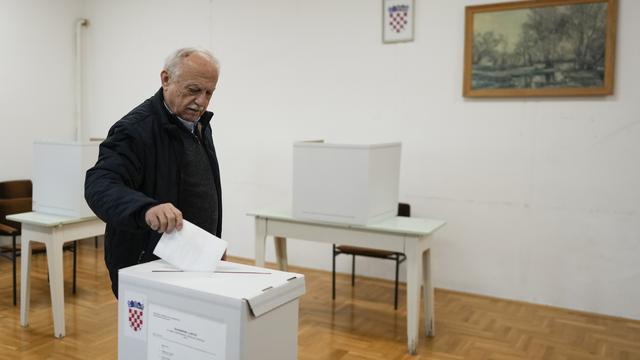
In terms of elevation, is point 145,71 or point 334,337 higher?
point 145,71

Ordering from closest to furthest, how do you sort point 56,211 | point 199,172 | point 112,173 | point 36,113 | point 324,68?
point 112,173 → point 199,172 → point 56,211 → point 324,68 → point 36,113

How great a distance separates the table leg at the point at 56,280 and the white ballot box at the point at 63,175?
219mm

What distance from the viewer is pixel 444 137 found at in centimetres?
427

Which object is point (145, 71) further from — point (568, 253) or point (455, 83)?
point (568, 253)

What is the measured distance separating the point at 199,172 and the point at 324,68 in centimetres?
307

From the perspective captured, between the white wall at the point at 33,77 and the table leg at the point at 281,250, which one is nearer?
the table leg at the point at 281,250

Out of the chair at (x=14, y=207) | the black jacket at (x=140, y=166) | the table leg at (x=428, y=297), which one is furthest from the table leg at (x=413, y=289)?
the chair at (x=14, y=207)

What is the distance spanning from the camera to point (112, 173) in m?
1.59

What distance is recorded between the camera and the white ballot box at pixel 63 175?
132 inches

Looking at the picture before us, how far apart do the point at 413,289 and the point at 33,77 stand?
4511 millimetres

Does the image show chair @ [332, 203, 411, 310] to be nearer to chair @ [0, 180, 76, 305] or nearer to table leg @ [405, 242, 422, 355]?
table leg @ [405, 242, 422, 355]

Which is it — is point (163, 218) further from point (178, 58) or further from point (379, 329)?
point (379, 329)

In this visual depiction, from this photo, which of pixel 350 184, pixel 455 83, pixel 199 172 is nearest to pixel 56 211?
pixel 350 184

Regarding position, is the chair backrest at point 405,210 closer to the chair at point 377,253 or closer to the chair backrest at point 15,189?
the chair at point 377,253
